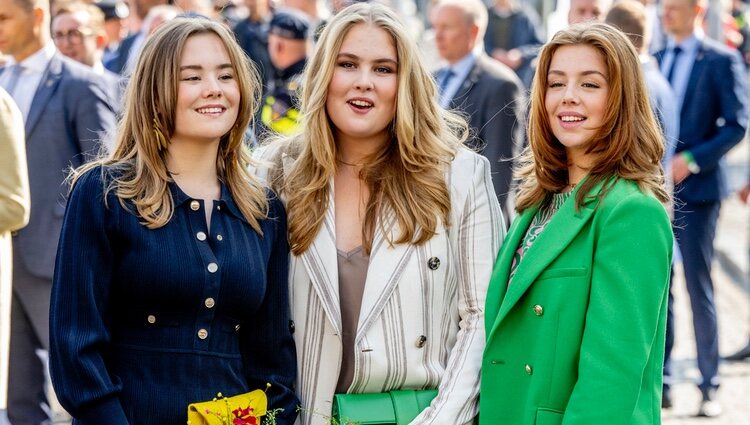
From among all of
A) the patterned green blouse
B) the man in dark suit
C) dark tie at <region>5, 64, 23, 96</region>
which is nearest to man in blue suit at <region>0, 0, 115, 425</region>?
dark tie at <region>5, 64, 23, 96</region>

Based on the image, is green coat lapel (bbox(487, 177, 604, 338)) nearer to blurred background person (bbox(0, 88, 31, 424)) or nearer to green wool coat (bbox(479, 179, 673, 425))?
green wool coat (bbox(479, 179, 673, 425))

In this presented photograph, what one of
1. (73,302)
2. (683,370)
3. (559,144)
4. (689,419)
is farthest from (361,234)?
(683,370)

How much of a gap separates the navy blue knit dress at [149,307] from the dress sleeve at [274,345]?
0.02 metres

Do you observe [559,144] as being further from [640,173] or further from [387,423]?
[387,423]

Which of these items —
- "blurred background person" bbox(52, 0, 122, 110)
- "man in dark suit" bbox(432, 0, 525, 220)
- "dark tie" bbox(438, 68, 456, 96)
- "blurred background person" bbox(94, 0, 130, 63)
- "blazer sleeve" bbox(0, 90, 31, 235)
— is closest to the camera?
"blazer sleeve" bbox(0, 90, 31, 235)

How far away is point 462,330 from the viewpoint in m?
4.01

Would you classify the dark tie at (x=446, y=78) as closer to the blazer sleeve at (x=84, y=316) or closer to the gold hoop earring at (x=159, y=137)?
the gold hoop earring at (x=159, y=137)

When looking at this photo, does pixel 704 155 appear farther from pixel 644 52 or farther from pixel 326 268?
pixel 326 268

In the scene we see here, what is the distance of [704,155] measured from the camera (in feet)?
25.9

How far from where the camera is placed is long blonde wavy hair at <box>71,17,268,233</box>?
145 inches

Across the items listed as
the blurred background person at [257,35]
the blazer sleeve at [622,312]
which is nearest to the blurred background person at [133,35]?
the blurred background person at [257,35]

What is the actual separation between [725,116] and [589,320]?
4834mm

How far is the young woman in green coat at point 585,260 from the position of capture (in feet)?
11.4

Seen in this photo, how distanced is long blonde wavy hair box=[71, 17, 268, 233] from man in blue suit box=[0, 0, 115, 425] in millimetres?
2372
